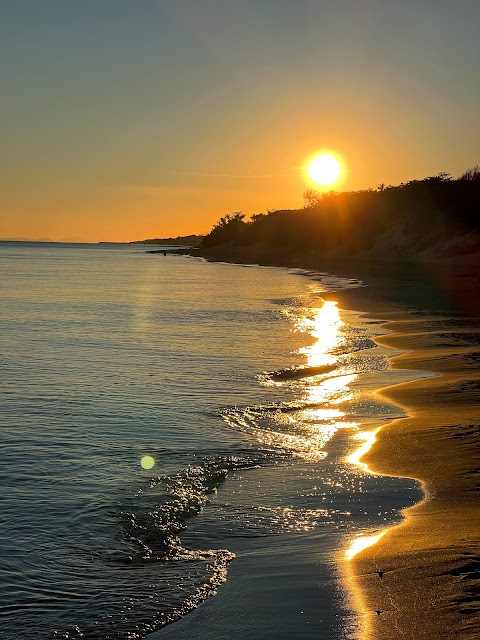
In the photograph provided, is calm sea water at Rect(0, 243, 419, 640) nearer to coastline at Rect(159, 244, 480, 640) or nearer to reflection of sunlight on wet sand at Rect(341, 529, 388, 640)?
reflection of sunlight on wet sand at Rect(341, 529, 388, 640)

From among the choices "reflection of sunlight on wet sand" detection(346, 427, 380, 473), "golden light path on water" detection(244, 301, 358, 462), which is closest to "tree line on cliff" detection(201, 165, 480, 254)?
"golden light path on water" detection(244, 301, 358, 462)

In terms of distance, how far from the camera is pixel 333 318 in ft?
99.6

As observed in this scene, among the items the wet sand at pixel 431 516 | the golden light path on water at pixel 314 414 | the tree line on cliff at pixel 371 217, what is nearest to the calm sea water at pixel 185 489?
the golden light path on water at pixel 314 414

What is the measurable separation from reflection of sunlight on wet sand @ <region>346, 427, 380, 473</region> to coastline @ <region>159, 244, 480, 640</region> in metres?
0.10

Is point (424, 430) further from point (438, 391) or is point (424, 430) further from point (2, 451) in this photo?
point (2, 451)

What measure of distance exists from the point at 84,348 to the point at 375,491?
45.7 ft

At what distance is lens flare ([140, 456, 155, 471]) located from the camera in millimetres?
9869

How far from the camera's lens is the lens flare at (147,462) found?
9.87 meters

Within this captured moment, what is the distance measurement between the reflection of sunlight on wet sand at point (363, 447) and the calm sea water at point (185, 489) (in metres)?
0.07

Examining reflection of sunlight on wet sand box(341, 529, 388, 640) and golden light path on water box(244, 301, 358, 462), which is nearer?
reflection of sunlight on wet sand box(341, 529, 388, 640)

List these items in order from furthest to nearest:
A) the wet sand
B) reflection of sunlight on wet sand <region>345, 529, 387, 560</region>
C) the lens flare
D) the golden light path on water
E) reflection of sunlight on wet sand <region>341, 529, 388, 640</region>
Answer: the golden light path on water
the lens flare
reflection of sunlight on wet sand <region>345, 529, 387, 560</region>
the wet sand
reflection of sunlight on wet sand <region>341, 529, 388, 640</region>

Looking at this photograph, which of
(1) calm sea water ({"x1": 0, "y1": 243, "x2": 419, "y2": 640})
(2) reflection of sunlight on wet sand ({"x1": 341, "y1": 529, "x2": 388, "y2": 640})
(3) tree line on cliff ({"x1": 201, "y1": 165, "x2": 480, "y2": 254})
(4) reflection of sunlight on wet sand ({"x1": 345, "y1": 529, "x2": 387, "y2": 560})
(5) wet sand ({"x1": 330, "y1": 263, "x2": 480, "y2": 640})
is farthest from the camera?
(3) tree line on cliff ({"x1": 201, "y1": 165, "x2": 480, "y2": 254})

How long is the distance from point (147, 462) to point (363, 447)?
9.94ft

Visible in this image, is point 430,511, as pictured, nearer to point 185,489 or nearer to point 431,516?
point 431,516
